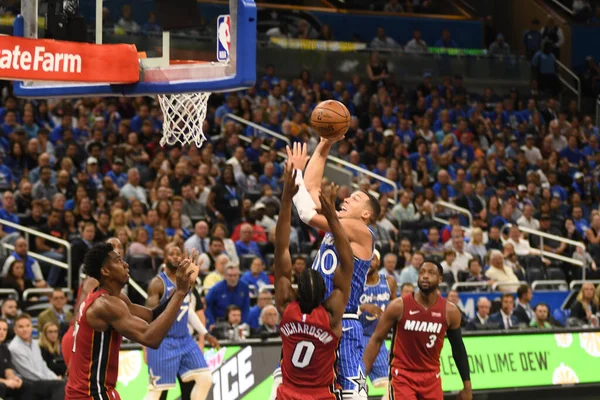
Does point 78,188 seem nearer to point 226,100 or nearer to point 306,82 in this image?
point 226,100

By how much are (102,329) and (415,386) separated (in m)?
2.88

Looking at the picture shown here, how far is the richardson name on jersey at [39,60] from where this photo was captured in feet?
22.4

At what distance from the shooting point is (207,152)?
16125mm

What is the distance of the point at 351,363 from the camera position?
7238 millimetres

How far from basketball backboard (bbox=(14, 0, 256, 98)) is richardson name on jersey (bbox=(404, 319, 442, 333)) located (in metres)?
2.49

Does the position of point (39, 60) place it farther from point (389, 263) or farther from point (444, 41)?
point (444, 41)

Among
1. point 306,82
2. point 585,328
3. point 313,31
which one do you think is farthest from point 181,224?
point 313,31

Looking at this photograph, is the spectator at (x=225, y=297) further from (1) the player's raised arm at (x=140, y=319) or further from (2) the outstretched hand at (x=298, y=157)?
(1) the player's raised arm at (x=140, y=319)

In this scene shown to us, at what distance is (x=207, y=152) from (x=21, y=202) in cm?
312

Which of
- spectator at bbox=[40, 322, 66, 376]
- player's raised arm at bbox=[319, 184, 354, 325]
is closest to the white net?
player's raised arm at bbox=[319, 184, 354, 325]

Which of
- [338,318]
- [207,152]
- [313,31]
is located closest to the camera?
[338,318]

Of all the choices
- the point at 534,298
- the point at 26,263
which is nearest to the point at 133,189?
the point at 26,263

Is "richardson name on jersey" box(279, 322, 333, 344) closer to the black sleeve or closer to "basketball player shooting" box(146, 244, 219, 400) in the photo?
the black sleeve

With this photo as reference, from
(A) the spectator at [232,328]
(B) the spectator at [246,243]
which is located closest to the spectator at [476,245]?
(B) the spectator at [246,243]
